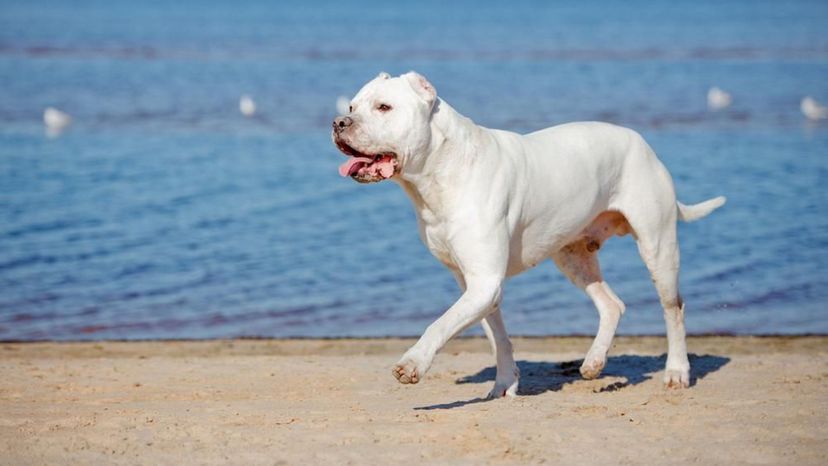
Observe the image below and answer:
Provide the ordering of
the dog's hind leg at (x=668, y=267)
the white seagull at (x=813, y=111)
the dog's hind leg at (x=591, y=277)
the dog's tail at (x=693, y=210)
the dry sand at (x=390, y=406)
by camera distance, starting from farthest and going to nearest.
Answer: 1. the white seagull at (x=813, y=111)
2. the dog's tail at (x=693, y=210)
3. the dog's hind leg at (x=591, y=277)
4. the dog's hind leg at (x=668, y=267)
5. the dry sand at (x=390, y=406)

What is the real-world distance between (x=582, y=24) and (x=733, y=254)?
56.6 meters

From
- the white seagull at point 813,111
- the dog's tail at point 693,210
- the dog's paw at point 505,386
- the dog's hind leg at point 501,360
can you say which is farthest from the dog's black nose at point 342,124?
the white seagull at point 813,111

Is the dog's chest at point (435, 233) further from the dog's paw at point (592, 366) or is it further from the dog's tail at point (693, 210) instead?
the dog's tail at point (693, 210)

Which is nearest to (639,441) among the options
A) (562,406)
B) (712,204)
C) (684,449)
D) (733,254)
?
(684,449)

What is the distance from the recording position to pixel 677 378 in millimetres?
8461

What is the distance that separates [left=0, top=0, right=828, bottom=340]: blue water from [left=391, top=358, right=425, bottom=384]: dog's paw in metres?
4.28

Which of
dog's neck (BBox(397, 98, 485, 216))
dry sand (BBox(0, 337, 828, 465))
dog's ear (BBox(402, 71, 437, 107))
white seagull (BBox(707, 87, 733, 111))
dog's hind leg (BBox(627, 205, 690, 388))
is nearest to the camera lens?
dry sand (BBox(0, 337, 828, 465))

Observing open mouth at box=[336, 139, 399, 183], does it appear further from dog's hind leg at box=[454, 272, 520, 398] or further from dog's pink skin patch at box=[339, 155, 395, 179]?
dog's hind leg at box=[454, 272, 520, 398]

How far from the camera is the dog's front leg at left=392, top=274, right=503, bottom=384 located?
22.0ft

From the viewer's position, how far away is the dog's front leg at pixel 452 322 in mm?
6695

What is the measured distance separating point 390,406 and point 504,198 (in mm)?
1371

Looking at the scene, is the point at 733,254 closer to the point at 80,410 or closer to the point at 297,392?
the point at 297,392

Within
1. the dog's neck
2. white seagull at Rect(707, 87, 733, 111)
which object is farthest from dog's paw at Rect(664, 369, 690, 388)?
white seagull at Rect(707, 87, 733, 111)

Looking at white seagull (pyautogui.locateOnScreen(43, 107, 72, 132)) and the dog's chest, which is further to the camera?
white seagull (pyautogui.locateOnScreen(43, 107, 72, 132))
